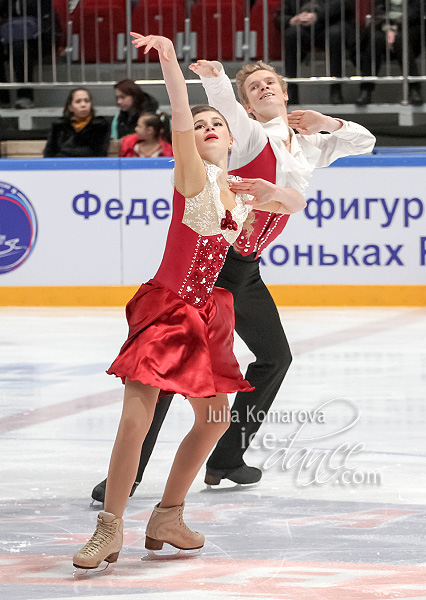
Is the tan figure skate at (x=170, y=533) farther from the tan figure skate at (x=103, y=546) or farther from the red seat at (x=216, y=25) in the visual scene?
the red seat at (x=216, y=25)

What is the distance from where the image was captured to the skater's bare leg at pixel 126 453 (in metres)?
2.86

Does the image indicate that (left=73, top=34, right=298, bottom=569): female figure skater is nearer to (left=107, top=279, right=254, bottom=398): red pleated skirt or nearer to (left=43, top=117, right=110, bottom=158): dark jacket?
(left=107, top=279, right=254, bottom=398): red pleated skirt

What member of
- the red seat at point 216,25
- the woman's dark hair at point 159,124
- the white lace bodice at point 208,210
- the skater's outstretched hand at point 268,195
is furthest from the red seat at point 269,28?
the white lace bodice at point 208,210

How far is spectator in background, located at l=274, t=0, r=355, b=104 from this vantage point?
31.3 feet

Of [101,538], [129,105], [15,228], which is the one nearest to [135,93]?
[129,105]

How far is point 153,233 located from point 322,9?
2.77 meters

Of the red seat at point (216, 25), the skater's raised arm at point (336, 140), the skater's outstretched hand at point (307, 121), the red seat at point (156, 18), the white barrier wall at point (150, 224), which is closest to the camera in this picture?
the skater's outstretched hand at point (307, 121)

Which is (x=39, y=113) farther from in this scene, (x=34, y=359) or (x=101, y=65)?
(x=34, y=359)

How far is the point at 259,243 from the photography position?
3.78 meters

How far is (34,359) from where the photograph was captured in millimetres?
6191

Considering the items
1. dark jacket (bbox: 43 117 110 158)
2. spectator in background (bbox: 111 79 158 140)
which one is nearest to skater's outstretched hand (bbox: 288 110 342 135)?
dark jacket (bbox: 43 117 110 158)

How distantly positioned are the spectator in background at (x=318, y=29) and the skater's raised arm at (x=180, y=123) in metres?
6.96

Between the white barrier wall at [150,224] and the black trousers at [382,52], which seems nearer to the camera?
the white barrier wall at [150,224]

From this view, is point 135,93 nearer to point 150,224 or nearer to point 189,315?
point 150,224
